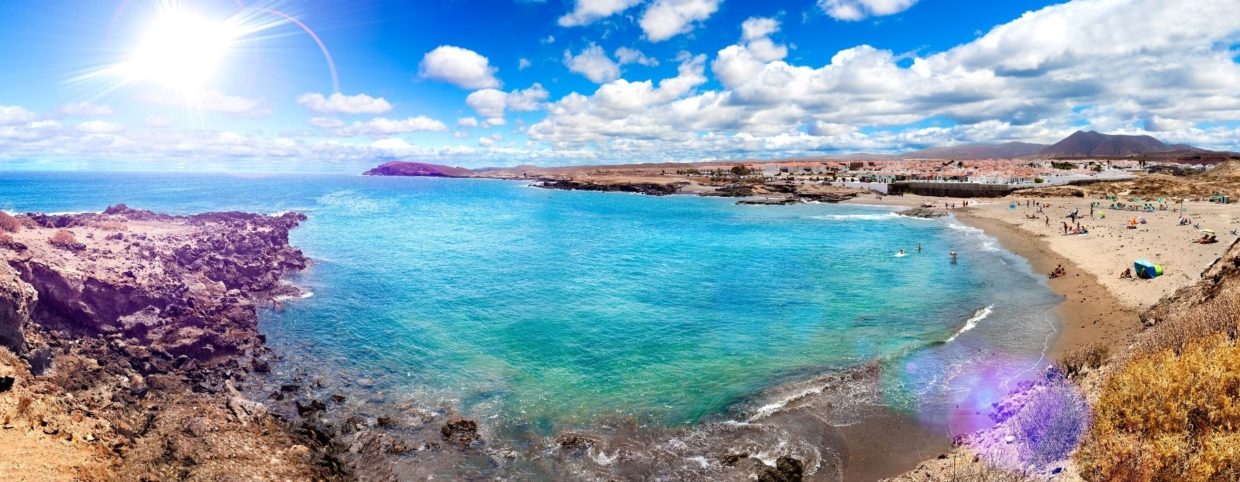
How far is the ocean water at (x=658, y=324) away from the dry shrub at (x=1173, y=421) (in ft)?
18.7

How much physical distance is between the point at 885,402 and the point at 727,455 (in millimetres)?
5978

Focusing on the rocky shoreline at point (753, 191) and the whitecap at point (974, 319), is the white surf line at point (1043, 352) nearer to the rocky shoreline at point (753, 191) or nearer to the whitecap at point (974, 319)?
the whitecap at point (974, 319)

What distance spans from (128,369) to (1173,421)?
2513 centimetres

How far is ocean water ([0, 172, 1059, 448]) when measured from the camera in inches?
679

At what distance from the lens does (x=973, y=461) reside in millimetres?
10984

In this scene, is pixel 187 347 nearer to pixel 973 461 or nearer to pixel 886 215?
pixel 973 461

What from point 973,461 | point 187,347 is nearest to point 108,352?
point 187,347

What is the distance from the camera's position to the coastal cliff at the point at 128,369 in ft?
36.3

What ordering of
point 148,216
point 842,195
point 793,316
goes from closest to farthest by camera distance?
1. point 793,316
2. point 148,216
3. point 842,195

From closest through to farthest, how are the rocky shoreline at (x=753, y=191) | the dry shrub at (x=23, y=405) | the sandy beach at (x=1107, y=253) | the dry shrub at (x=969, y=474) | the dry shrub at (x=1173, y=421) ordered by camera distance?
1. the dry shrub at (x=1173, y=421)
2. the dry shrub at (x=969, y=474)
3. the dry shrub at (x=23, y=405)
4. the sandy beach at (x=1107, y=253)
5. the rocky shoreline at (x=753, y=191)

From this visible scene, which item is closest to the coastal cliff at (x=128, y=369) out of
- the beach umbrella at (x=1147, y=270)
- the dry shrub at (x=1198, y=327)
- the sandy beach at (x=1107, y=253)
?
the dry shrub at (x=1198, y=327)

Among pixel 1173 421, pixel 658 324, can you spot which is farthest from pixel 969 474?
pixel 658 324

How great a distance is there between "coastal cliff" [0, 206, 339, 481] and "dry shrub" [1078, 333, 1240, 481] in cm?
1568

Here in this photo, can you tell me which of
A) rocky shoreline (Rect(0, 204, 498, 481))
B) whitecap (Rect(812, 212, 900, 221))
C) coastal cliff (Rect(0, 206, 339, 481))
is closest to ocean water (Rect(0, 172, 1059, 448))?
rocky shoreline (Rect(0, 204, 498, 481))
